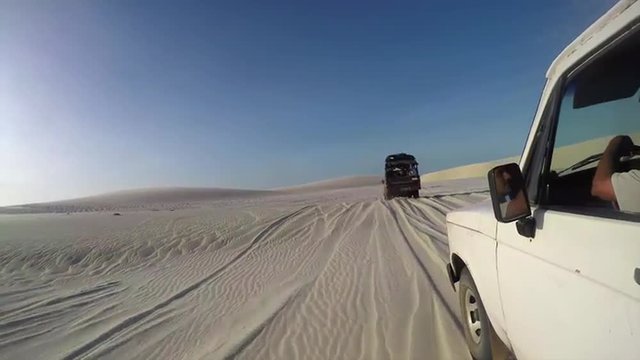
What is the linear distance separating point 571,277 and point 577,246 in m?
0.13

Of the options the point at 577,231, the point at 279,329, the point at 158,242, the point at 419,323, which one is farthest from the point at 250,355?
the point at 158,242

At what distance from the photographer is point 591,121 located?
7.23 ft

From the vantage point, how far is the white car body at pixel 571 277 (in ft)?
4.51

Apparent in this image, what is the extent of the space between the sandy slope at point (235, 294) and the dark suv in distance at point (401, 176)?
476 inches

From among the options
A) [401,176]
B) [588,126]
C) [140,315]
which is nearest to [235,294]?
[140,315]

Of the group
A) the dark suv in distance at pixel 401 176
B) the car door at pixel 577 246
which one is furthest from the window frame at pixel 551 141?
the dark suv in distance at pixel 401 176

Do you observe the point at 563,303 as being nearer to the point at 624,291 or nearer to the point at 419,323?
the point at 624,291

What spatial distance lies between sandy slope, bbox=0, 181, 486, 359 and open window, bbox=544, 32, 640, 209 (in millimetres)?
2639

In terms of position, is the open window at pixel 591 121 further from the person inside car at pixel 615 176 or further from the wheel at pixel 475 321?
the wheel at pixel 475 321

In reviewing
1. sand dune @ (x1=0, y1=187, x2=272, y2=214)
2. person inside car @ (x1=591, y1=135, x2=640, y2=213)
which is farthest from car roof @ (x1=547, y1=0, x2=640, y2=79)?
sand dune @ (x1=0, y1=187, x2=272, y2=214)

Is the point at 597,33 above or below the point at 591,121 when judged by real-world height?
above

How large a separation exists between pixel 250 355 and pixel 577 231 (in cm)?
421

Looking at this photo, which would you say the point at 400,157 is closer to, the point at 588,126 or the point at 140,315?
the point at 140,315

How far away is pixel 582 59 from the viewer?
1993mm
